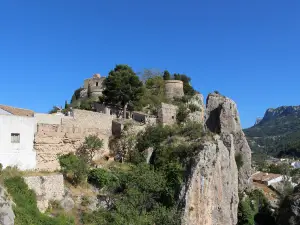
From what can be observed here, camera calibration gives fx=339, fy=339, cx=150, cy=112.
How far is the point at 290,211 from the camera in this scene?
28.0 meters

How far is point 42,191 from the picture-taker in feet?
63.6

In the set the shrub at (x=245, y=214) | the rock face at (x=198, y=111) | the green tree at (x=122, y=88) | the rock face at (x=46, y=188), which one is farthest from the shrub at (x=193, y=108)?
the rock face at (x=46, y=188)

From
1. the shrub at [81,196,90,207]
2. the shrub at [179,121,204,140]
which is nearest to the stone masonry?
the shrub at [81,196,90,207]

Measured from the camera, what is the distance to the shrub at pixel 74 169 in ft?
72.5

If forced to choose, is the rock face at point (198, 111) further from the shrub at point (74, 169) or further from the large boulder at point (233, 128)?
the shrub at point (74, 169)

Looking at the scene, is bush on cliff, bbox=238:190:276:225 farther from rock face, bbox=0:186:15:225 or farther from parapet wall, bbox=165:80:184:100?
rock face, bbox=0:186:15:225

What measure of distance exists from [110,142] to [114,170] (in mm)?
3902

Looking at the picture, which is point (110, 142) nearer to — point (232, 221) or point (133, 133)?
point (133, 133)


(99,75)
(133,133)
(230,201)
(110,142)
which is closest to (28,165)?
(110,142)

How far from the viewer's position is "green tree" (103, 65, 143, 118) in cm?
3309

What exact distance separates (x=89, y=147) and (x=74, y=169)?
3248 millimetres

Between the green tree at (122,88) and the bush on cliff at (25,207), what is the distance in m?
15.8

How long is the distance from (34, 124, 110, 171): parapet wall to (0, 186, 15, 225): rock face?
17.2ft

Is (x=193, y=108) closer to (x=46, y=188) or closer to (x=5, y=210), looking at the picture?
(x=46, y=188)
